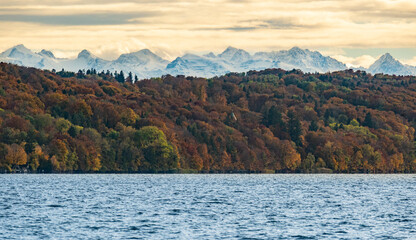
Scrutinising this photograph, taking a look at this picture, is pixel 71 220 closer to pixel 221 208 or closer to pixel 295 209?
pixel 221 208

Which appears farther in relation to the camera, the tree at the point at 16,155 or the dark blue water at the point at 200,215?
the tree at the point at 16,155

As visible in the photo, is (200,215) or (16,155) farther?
(16,155)

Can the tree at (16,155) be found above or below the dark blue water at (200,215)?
above

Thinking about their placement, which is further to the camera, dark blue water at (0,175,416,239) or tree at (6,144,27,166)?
tree at (6,144,27,166)

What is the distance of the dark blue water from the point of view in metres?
66.4

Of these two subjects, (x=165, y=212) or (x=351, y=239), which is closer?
(x=351, y=239)

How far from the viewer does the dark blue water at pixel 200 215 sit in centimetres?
6638

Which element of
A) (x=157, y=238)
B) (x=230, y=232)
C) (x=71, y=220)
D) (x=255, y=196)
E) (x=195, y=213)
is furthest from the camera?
(x=255, y=196)

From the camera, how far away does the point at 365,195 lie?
124 metres

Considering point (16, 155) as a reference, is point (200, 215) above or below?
below

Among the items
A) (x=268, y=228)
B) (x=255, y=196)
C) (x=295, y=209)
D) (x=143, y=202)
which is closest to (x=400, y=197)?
(x=255, y=196)

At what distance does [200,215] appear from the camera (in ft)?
270

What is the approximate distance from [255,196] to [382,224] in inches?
1686

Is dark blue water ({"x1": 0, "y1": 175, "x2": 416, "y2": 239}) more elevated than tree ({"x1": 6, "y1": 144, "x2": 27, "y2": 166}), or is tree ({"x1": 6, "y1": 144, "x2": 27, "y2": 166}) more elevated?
tree ({"x1": 6, "y1": 144, "x2": 27, "y2": 166})
